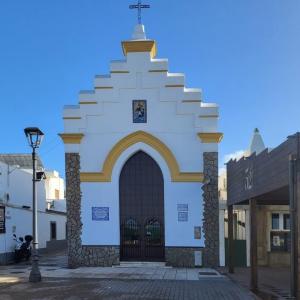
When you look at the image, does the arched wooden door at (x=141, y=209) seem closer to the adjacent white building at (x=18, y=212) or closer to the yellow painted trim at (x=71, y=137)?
the yellow painted trim at (x=71, y=137)

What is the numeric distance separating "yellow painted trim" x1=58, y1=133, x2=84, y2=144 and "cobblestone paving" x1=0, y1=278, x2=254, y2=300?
6.95 m

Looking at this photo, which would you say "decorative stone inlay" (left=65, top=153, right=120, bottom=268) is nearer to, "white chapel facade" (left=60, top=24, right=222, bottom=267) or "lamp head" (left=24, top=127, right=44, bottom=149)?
"white chapel facade" (left=60, top=24, right=222, bottom=267)

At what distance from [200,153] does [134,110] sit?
3.32 m

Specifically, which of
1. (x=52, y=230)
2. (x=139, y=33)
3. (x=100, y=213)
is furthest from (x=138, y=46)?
(x=52, y=230)

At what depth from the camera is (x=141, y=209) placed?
2353 cm

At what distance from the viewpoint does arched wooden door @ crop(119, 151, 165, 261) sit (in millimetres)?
23328

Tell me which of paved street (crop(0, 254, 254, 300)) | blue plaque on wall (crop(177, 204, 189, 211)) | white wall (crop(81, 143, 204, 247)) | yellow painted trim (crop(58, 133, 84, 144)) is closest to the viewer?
paved street (crop(0, 254, 254, 300))

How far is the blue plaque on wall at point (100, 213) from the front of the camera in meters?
23.4

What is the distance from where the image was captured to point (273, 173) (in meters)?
13.1

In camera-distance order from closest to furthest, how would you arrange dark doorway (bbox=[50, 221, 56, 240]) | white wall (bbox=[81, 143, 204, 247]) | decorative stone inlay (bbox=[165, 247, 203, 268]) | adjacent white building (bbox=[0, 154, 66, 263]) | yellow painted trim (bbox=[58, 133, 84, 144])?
1. decorative stone inlay (bbox=[165, 247, 203, 268])
2. white wall (bbox=[81, 143, 204, 247])
3. yellow painted trim (bbox=[58, 133, 84, 144])
4. adjacent white building (bbox=[0, 154, 66, 263])
5. dark doorway (bbox=[50, 221, 56, 240])

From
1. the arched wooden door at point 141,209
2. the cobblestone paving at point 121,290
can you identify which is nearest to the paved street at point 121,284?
the cobblestone paving at point 121,290

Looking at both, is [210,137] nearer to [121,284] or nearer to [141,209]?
[141,209]

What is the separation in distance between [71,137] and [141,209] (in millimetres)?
4240

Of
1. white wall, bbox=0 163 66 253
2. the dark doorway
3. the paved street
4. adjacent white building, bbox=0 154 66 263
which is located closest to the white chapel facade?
the paved street
